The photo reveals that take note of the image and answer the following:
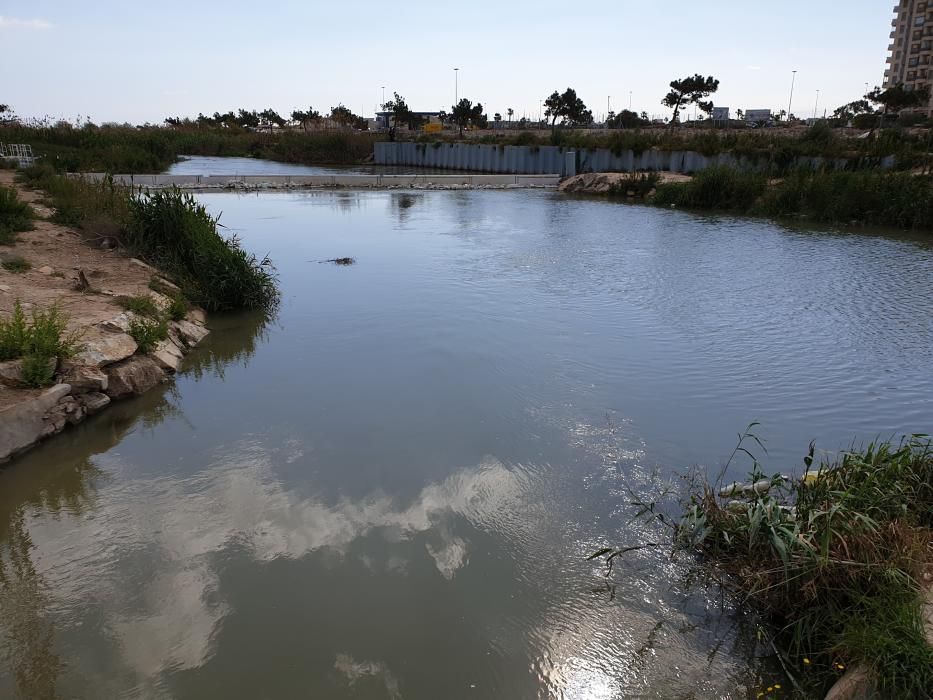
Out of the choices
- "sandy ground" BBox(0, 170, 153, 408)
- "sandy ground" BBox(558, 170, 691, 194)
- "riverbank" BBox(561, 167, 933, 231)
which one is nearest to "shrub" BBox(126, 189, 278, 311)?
"sandy ground" BBox(0, 170, 153, 408)

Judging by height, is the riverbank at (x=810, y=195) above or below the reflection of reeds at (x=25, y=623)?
above

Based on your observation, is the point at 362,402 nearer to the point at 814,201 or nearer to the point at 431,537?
the point at 431,537

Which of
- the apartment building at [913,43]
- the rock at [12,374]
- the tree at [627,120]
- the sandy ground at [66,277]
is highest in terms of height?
the apartment building at [913,43]

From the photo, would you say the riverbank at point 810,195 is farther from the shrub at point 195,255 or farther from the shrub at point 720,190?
the shrub at point 195,255

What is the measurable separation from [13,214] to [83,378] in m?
7.80

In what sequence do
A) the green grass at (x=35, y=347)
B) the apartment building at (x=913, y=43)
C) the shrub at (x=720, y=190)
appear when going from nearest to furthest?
the green grass at (x=35, y=347) → the shrub at (x=720, y=190) → the apartment building at (x=913, y=43)

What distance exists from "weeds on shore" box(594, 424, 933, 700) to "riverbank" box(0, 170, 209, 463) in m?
5.78

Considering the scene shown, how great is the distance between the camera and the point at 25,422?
668cm

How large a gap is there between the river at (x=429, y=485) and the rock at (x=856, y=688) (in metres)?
0.53

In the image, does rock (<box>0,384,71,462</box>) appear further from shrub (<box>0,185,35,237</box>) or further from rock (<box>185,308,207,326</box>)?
shrub (<box>0,185,35,237</box>)

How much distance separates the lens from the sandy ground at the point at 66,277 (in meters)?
8.90

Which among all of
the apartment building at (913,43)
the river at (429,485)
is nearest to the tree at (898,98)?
the apartment building at (913,43)

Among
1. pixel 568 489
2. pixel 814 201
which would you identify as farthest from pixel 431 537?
pixel 814 201

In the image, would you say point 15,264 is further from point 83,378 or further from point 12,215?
point 83,378
